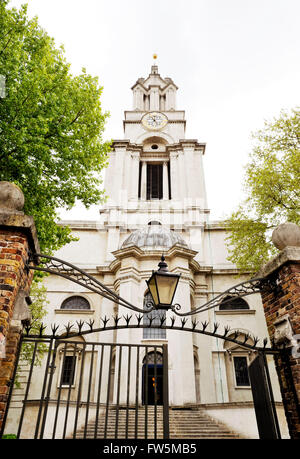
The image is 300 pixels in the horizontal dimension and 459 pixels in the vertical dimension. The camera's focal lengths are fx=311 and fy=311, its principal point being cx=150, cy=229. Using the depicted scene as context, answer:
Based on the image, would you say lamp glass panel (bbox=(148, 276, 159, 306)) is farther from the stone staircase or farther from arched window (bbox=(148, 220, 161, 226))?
arched window (bbox=(148, 220, 161, 226))

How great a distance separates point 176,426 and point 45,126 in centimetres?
1097

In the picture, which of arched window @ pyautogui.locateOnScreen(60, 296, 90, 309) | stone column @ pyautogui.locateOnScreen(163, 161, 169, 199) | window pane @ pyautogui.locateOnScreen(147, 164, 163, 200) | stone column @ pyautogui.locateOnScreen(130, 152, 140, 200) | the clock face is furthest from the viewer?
the clock face

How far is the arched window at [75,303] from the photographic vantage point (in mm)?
19688

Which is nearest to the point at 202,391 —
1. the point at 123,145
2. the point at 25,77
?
the point at 25,77

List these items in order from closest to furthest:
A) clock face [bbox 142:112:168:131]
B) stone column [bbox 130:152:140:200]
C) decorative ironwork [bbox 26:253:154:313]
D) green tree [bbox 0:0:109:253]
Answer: decorative ironwork [bbox 26:253:154:313] < green tree [bbox 0:0:109:253] < stone column [bbox 130:152:140:200] < clock face [bbox 142:112:168:131]

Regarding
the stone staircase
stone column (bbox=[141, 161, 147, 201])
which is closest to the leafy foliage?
the stone staircase

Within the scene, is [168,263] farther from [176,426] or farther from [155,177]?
[155,177]

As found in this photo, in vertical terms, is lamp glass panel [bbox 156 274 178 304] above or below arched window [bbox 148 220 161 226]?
below

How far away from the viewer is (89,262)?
70.7 feet

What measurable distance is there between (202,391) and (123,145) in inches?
797

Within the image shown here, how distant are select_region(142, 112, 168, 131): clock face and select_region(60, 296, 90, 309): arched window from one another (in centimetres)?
1813

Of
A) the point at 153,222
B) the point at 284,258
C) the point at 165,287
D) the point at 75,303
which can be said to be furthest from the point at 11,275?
the point at 153,222

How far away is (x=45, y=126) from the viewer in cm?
884

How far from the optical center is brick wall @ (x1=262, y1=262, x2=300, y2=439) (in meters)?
4.12
